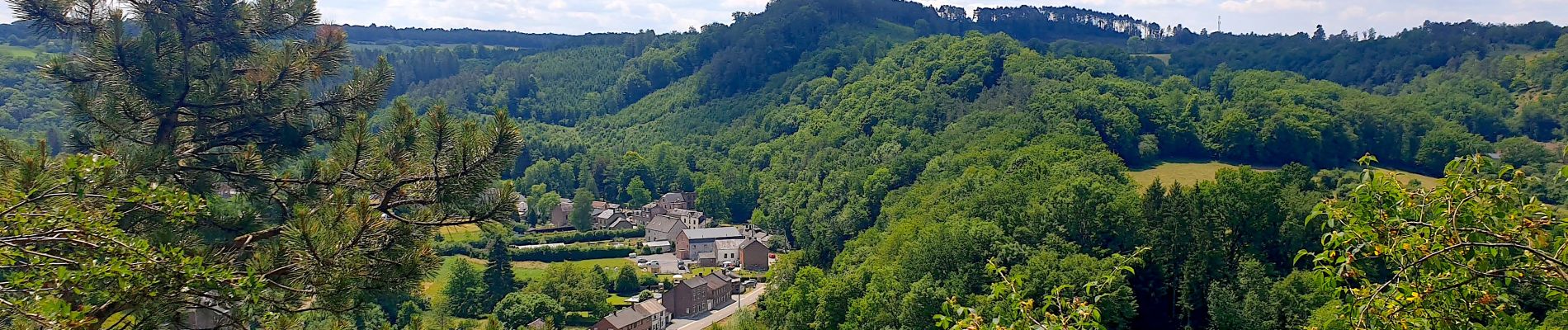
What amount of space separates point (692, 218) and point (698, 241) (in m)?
9.32

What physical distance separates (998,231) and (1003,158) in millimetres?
13256

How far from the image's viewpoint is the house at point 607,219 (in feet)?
224

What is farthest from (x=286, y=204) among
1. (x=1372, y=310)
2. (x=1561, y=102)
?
(x=1561, y=102)

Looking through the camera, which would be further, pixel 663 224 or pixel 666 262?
pixel 663 224

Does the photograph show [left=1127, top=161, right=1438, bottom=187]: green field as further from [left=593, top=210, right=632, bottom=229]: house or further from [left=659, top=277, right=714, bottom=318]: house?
[left=593, top=210, right=632, bottom=229]: house

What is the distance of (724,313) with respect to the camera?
4438 cm

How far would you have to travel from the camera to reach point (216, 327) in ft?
25.1

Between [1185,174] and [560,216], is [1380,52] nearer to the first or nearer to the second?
[1185,174]

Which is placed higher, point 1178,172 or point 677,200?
point 1178,172

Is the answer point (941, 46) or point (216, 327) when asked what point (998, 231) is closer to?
point (216, 327)

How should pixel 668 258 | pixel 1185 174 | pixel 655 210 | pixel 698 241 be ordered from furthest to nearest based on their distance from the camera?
pixel 655 210, pixel 698 241, pixel 668 258, pixel 1185 174

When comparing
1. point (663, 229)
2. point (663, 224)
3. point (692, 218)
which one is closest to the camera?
point (663, 229)

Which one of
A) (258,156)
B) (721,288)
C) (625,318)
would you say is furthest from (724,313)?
(258,156)

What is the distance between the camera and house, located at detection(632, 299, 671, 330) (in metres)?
40.6
